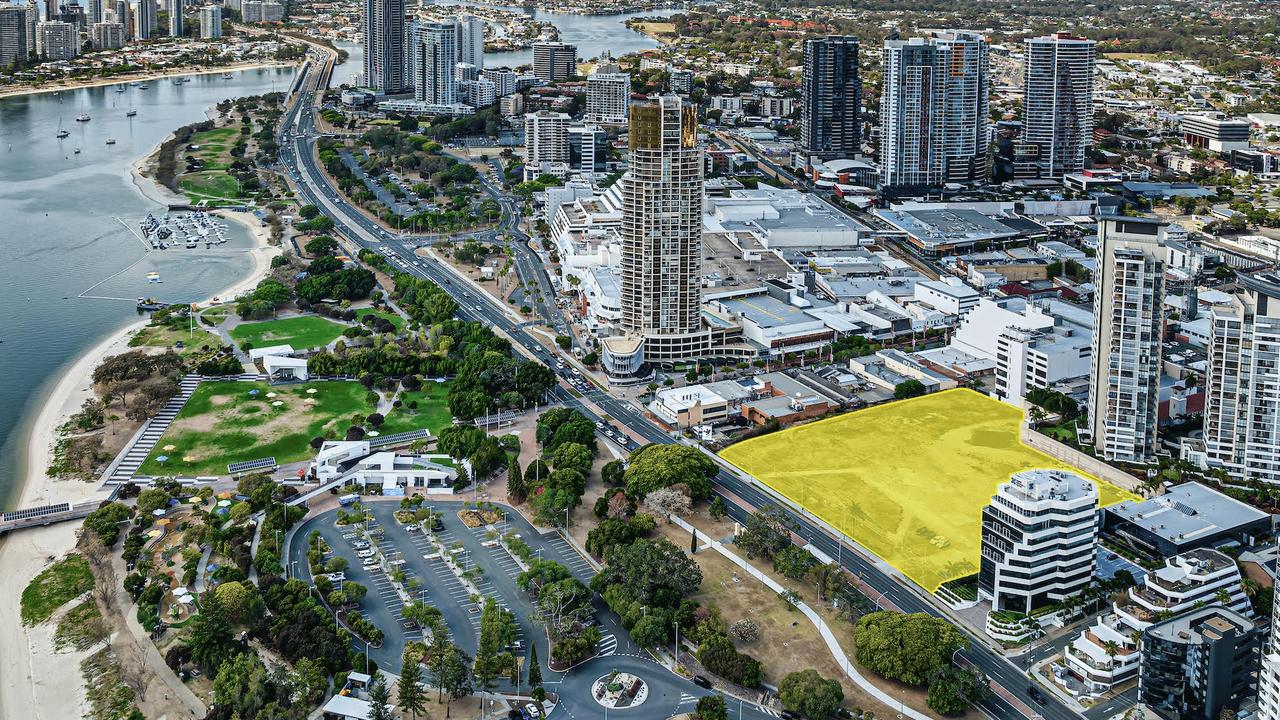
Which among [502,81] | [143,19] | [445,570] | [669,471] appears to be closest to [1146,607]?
[669,471]

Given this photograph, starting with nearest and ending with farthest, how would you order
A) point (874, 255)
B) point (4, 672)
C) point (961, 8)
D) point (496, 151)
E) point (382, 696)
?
1. point (382, 696)
2. point (4, 672)
3. point (874, 255)
4. point (496, 151)
5. point (961, 8)

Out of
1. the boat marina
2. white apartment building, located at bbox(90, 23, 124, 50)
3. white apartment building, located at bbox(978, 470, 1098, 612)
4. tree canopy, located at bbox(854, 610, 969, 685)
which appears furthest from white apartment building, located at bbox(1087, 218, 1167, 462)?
white apartment building, located at bbox(90, 23, 124, 50)

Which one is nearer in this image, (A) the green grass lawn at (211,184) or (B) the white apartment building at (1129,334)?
(B) the white apartment building at (1129,334)

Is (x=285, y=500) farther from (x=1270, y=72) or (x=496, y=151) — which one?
(x=1270, y=72)

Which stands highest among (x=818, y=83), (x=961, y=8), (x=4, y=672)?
(x=961, y=8)

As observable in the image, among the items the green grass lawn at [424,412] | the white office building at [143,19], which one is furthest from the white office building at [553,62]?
the green grass lawn at [424,412]

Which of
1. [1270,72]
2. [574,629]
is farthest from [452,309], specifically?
[1270,72]

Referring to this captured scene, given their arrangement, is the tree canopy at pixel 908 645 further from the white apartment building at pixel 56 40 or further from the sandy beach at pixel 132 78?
the white apartment building at pixel 56 40
